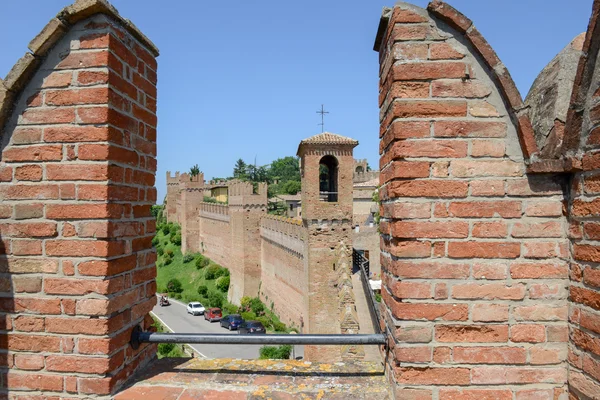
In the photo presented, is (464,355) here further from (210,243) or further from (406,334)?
(210,243)

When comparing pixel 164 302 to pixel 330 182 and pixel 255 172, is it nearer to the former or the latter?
pixel 330 182

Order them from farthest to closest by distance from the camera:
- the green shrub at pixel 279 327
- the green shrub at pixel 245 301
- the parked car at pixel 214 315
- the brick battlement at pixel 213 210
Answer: the brick battlement at pixel 213 210, the green shrub at pixel 245 301, the parked car at pixel 214 315, the green shrub at pixel 279 327

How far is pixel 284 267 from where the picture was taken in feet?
76.7

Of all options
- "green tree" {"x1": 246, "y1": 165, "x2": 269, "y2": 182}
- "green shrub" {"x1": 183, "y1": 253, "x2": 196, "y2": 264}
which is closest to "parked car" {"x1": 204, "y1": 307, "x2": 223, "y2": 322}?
"green shrub" {"x1": 183, "y1": 253, "x2": 196, "y2": 264}

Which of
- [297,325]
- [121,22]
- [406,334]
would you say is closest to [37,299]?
[121,22]

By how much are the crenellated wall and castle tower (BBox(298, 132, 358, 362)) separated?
3.07 ft

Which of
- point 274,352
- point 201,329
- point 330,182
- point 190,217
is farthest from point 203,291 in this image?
point 330,182

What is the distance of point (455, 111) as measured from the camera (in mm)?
2266

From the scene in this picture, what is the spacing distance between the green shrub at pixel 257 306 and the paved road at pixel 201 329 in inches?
97.1

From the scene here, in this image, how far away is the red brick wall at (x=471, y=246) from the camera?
7.19 feet

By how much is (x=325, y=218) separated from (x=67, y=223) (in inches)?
593

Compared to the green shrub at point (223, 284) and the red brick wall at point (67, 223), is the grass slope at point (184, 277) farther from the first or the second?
the red brick wall at point (67, 223)

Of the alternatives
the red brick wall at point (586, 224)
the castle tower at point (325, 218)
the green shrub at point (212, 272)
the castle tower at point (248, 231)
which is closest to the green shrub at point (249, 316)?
the castle tower at point (248, 231)

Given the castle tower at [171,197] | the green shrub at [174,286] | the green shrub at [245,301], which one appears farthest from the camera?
the castle tower at [171,197]
